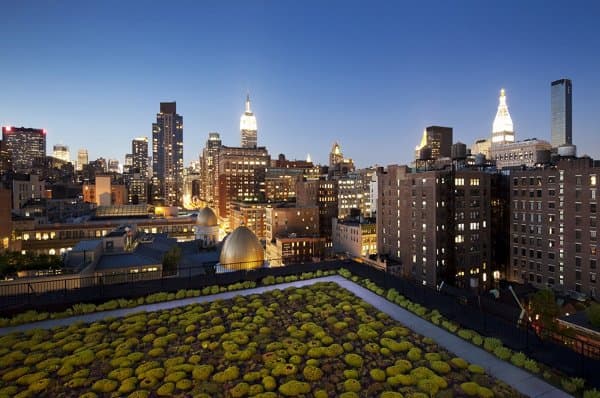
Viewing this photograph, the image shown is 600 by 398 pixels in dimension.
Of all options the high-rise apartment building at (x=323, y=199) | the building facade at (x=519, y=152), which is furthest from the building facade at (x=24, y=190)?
the building facade at (x=519, y=152)

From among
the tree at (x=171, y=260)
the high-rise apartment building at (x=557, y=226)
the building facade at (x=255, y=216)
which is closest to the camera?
the tree at (x=171, y=260)

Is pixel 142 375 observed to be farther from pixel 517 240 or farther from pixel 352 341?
pixel 517 240

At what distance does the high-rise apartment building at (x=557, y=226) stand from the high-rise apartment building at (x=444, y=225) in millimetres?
6315

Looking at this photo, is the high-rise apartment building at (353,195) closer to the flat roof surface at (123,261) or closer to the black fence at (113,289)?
the flat roof surface at (123,261)

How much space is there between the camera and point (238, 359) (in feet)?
54.6

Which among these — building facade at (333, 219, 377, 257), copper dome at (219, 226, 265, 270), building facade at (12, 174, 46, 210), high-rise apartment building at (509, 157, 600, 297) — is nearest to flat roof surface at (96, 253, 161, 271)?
copper dome at (219, 226, 265, 270)

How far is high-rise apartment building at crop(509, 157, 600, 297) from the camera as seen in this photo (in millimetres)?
69500

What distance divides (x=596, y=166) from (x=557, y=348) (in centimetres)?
7325

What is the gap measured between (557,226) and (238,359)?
84.5 metres

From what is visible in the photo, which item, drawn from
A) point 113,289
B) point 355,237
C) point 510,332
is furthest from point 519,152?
point 113,289

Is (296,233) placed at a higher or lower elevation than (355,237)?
lower

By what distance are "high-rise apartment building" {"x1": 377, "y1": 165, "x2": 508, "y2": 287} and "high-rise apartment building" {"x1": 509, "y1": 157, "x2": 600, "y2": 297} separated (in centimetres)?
631

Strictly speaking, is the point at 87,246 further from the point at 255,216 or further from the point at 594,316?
the point at 255,216

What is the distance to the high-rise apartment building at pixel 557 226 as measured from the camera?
69500 millimetres
